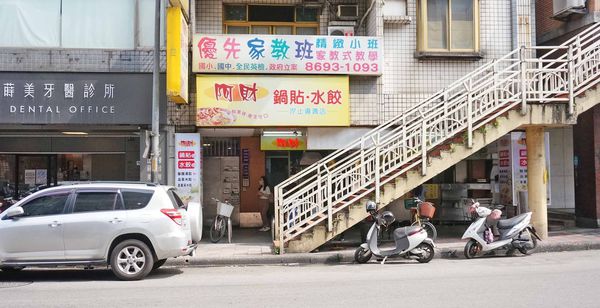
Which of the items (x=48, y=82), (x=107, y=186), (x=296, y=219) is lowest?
(x=296, y=219)

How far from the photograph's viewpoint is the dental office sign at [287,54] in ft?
42.5

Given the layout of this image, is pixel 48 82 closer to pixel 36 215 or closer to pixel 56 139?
pixel 56 139

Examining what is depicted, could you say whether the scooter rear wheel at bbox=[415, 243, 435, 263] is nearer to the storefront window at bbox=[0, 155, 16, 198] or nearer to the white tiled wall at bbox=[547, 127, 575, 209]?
the white tiled wall at bbox=[547, 127, 575, 209]

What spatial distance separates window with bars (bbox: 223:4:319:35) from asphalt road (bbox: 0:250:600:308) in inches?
271

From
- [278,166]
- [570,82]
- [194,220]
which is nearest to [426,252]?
[194,220]

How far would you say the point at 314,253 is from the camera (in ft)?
37.6

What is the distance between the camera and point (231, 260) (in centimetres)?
1098

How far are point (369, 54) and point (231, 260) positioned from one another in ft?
20.2

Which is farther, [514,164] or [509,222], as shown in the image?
[514,164]

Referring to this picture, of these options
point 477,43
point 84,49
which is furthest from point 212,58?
point 477,43

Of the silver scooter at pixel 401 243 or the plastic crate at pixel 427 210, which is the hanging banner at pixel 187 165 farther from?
the plastic crate at pixel 427 210

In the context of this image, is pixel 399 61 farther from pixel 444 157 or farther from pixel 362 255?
pixel 362 255

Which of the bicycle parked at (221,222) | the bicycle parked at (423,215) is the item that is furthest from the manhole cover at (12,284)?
the bicycle parked at (423,215)

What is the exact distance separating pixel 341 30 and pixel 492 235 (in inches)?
257
